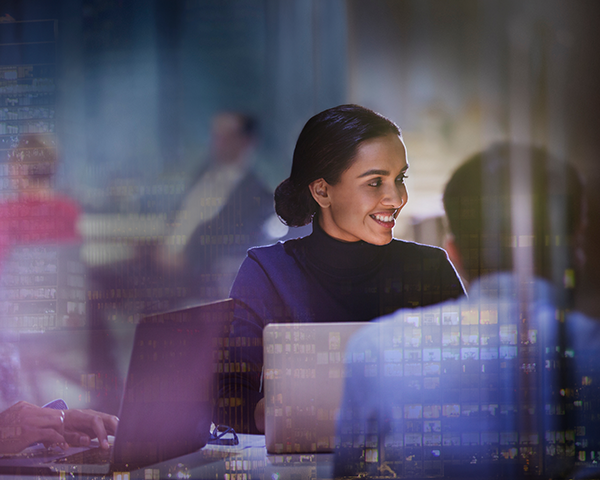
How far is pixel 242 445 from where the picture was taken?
1.38 m

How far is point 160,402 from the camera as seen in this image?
1.22 m

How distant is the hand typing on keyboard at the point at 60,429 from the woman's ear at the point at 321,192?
87 cm

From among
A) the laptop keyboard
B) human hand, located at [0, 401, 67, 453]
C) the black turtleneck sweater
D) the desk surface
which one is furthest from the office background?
the desk surface

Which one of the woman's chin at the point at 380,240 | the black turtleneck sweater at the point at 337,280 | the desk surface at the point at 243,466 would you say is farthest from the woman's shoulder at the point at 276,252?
the desk surface at the point at 243,466

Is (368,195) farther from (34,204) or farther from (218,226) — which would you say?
(34,204)

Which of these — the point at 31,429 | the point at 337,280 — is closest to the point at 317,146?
the point at 337,280

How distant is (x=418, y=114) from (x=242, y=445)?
3.80ft

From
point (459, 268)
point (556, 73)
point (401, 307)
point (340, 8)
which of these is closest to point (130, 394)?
point (401, 307)

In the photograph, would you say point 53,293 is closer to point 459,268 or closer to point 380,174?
point 380,174

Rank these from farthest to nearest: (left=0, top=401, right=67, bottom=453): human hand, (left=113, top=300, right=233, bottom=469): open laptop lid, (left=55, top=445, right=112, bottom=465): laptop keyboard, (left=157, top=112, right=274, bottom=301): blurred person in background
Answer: (left=157, top=112, right=274, bottom=301): blurred person in background → (left=0, top=401, right=67, bottom=453): human hand → (left=55, top=445, right=112, bottom=465): laptop keyboard → (left=113, top=300, right=233, bottom=469): open laptop lid

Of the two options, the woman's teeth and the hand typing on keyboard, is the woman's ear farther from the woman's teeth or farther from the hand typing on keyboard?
the hand typing on keyboard

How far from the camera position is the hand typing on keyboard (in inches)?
55.9

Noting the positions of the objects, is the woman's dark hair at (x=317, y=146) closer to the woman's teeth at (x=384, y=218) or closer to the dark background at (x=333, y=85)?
the dark background at (x=333, y=85)

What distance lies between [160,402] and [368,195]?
843 mm
